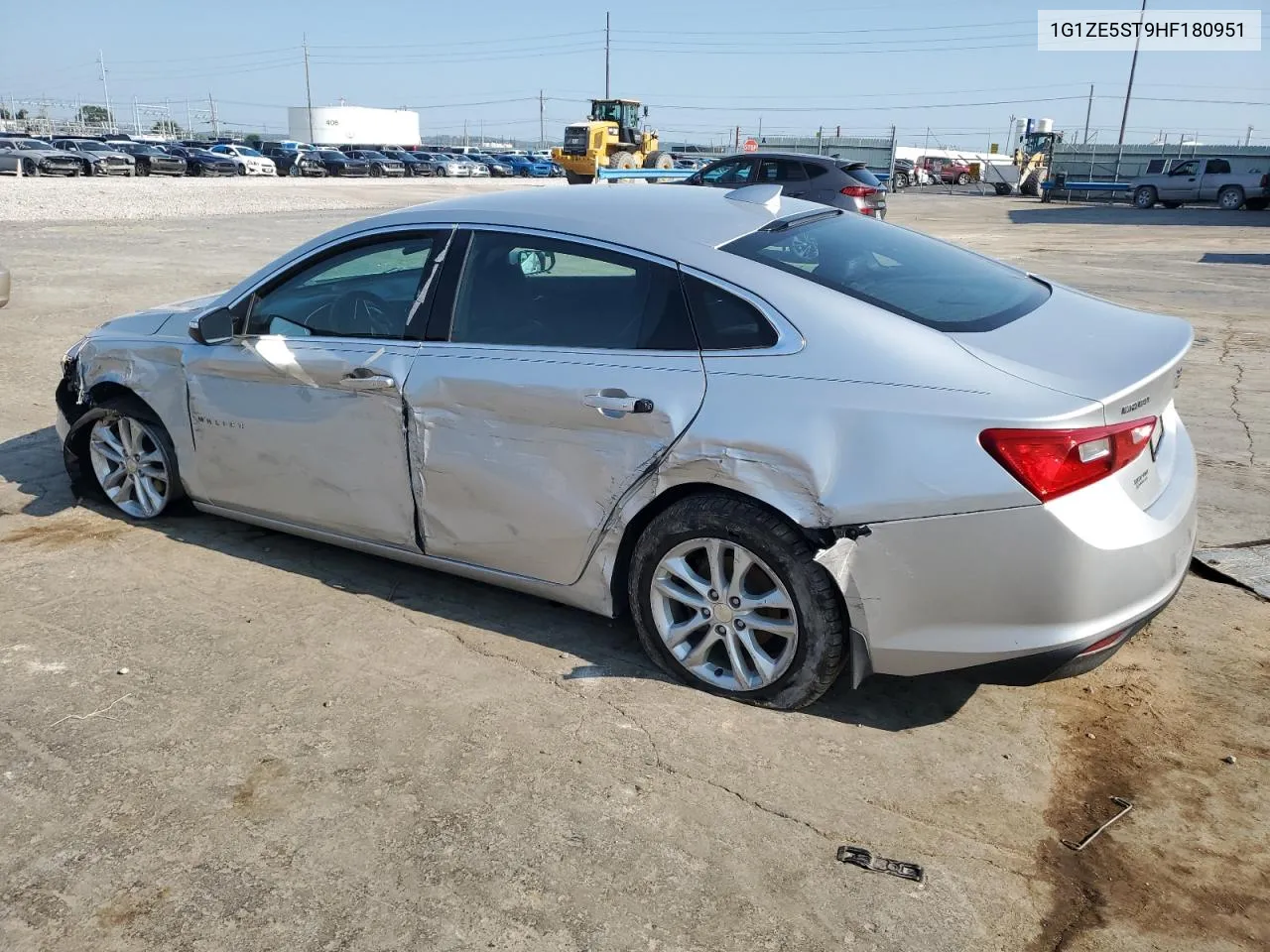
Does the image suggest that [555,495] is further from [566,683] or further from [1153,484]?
[1153,484]

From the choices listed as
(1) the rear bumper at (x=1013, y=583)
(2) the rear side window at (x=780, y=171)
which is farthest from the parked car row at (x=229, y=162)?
(1) the rear bumper at (x=1013, y=583)

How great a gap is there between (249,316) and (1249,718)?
13.3 feet

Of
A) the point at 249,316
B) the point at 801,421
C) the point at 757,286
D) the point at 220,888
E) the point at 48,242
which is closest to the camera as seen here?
the point at 220,888

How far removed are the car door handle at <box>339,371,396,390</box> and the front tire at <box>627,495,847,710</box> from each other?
3.82ft

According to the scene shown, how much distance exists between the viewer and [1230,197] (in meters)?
34.3

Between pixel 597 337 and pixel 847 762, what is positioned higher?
pixel 597 337

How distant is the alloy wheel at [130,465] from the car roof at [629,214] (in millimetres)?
1731

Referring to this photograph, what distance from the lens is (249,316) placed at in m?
4.38

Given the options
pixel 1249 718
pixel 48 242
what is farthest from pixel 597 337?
pixel 48 242

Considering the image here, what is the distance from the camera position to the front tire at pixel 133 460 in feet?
15.8

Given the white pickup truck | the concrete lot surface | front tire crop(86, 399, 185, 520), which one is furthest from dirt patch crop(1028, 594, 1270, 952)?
the white pickup truck

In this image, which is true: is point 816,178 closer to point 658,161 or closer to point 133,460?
point 133,460

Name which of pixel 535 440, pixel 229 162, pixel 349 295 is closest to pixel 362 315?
pixel 349 295

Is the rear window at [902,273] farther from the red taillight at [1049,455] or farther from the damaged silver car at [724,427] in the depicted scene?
the red taillight at [1049,455]
